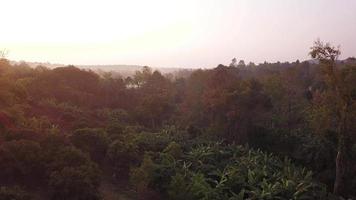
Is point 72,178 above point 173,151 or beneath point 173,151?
above

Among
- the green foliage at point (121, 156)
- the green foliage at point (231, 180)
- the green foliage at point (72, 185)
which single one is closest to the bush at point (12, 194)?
the green foliage at point (72, 185)

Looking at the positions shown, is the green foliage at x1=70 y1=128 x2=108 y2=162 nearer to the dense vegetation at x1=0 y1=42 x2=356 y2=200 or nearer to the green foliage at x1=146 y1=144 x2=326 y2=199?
the dense vegetation at x1=0 y1=42 x2=356 y2=200

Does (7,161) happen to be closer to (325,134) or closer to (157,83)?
(325,134)

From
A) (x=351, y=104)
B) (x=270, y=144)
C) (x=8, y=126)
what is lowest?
(x=270, y=144)

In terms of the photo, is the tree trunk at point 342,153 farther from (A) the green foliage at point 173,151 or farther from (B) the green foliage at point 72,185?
(B) the green foliage at point 72,185

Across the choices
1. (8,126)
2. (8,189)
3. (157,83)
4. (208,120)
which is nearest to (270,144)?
(208,120)

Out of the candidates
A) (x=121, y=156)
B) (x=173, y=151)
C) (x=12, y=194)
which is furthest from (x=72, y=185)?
(x=173, y=151)

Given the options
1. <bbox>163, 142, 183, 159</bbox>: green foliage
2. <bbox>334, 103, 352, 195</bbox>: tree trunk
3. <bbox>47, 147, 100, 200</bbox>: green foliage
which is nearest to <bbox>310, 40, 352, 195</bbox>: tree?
<bbox>334, 103, 352, 195</bbox>: tree trunk

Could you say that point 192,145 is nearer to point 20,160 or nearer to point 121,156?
point 121,156
